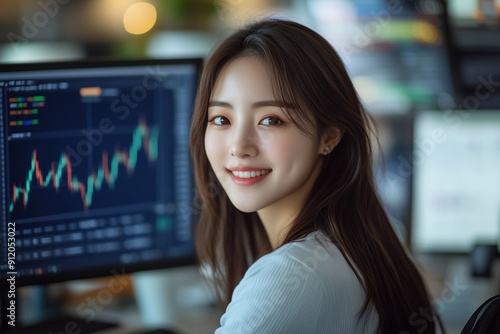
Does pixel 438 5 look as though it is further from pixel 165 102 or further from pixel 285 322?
pixel 285 322

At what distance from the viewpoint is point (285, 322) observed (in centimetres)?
106

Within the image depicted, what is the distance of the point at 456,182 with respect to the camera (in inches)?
80.6

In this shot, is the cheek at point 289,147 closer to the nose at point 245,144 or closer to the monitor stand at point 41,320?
the nose at point 245,144

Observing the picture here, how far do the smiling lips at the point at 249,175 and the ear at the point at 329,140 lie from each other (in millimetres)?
103

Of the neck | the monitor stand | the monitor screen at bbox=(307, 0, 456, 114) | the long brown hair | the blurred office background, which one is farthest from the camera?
the monitor screen at bbox=(307, 0, 456, 114)

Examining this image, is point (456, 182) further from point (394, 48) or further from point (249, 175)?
point (249, 175)

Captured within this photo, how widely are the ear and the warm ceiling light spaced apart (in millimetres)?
2310

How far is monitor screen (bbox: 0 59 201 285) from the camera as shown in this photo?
1.34 metres

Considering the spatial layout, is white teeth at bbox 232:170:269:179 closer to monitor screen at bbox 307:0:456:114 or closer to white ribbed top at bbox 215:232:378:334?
white ribbed top at bbox 215:232:378:334

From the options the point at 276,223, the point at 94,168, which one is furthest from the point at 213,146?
the point at 94,168

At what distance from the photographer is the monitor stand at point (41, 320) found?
4.60ft

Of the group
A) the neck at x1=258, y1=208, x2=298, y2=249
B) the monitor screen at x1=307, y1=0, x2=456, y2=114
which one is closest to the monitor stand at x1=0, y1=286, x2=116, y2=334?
the neck at x1=258, y1=208, x2=298, y2=249

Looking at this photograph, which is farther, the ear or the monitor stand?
the monitor stand

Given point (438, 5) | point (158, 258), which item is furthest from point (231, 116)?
point (438, 5)
